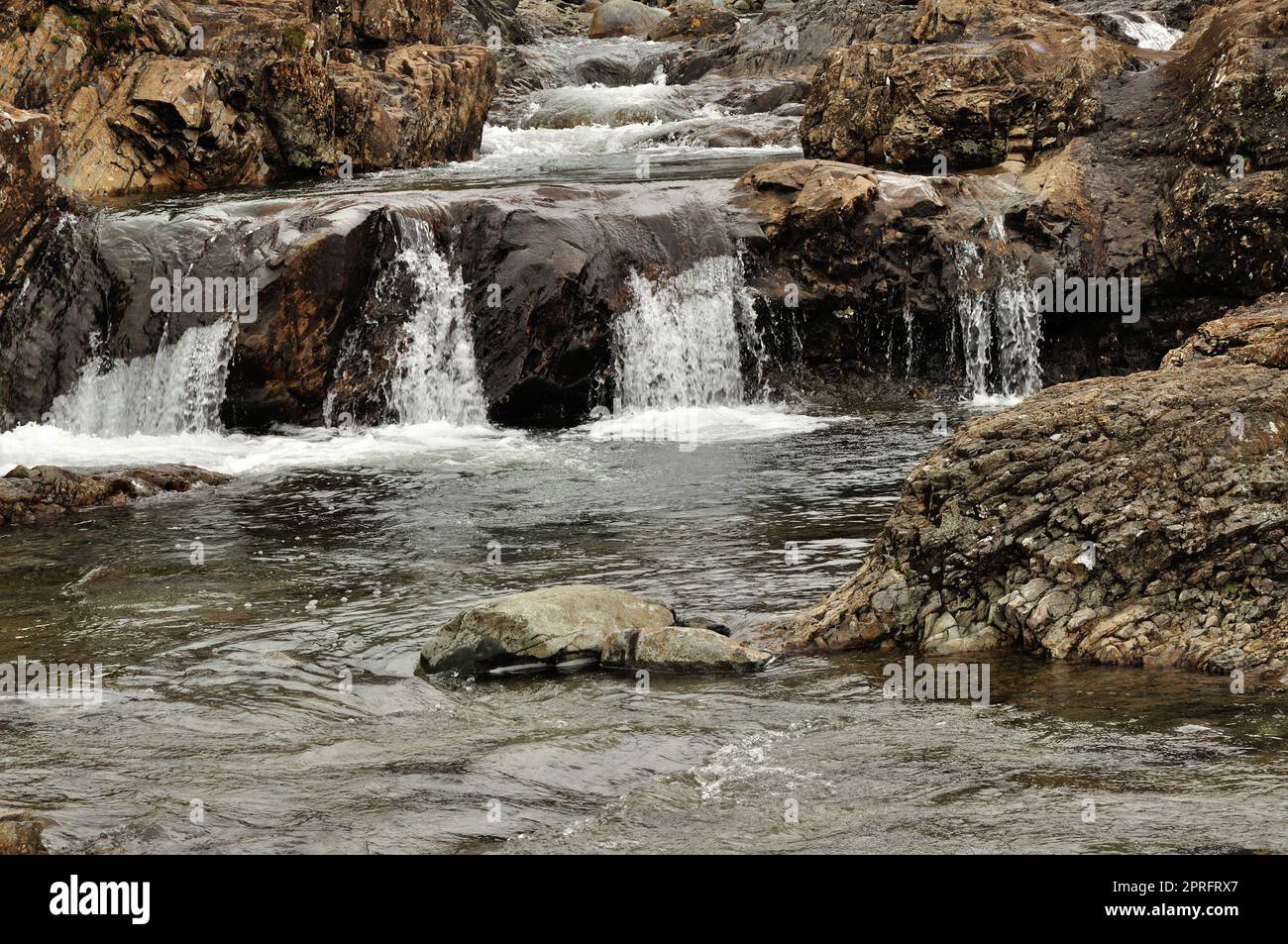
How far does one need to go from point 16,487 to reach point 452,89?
17.3 metres

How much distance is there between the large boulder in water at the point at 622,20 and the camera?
4506 centimetres

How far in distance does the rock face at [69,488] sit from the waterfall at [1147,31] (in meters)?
22.7

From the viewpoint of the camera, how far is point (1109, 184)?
744 inches

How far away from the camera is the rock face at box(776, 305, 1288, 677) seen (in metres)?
7.18

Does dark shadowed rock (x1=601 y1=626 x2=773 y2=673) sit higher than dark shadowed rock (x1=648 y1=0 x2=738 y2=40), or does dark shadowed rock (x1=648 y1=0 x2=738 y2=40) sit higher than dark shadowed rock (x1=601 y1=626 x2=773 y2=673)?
dark shadowed rock (x1=648 y1=0 x2=738 y2=40)

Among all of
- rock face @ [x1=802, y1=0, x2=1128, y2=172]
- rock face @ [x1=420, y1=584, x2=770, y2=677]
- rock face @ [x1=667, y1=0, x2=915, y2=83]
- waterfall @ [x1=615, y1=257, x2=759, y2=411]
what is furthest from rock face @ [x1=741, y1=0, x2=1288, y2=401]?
rock face @ [x1=667, y1=0, x2=915, y2=83]

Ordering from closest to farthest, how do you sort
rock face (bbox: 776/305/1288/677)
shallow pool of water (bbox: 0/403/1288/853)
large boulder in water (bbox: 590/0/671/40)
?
shallow pool of water (bbox: 0/403/1288/853) < rock face (bbox: 776/305/1288/677) < large boulder in water (bbox: 590/0/671/40)

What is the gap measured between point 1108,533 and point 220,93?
2053 centimetres

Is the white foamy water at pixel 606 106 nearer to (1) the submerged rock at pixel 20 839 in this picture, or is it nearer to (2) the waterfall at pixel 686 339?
(2) the waterfall at pixel 686 339

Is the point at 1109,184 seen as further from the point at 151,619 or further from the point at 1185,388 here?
the point at 151,619

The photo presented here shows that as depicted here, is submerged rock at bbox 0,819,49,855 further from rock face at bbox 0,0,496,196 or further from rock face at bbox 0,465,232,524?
rock face at bbox 0,0,496,196

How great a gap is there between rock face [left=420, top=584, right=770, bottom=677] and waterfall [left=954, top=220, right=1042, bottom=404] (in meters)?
10.8

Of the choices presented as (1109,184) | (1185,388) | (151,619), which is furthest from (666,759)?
(1109,184)

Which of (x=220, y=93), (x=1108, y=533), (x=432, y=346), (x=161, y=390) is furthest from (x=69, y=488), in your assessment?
(x=220, y=93)
